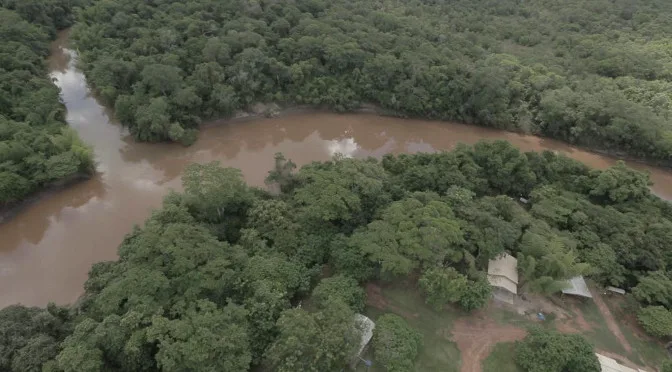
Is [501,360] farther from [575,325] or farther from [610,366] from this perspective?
[575,325]

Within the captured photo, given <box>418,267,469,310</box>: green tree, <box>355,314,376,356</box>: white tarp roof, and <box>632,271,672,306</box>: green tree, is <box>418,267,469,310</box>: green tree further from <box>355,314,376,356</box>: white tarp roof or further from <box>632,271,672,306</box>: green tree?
<box>632,271,672,306</box>: green tree

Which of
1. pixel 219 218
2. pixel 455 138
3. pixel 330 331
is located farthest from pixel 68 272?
pixel 455 138

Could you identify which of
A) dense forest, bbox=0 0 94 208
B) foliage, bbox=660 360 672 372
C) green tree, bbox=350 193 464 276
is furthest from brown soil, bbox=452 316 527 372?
dense forest, bbox=0 0 94 208

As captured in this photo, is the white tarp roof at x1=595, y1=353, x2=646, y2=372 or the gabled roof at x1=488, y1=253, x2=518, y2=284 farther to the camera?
the gabled roof at x1=488, y1=253, x2=518, y2=284

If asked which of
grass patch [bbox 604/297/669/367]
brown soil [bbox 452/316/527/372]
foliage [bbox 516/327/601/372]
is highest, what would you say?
foliage [bbox 516/327/601/372]

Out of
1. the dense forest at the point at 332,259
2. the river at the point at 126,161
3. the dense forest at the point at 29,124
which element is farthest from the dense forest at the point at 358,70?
the dense forest at the point at 332,259

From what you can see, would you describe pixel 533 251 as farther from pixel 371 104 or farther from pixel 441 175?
pixel 371 104
